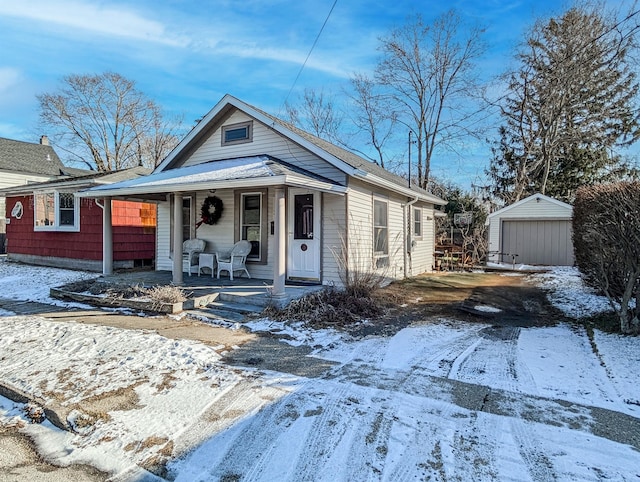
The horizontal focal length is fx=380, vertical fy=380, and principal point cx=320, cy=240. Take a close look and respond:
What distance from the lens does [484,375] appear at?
4066mm

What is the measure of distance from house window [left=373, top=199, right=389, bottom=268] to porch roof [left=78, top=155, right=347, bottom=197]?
203 centimetres

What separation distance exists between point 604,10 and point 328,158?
18403 mm

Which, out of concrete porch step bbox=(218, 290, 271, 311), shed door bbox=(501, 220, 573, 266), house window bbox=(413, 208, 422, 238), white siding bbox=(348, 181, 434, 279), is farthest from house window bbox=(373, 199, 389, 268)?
shed door bbox=(501, 220, 573, 266)

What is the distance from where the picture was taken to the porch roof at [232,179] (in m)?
7.20

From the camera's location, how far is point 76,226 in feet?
42.2

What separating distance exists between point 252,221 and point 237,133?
252 centimetres

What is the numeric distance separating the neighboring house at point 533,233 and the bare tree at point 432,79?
771 cm

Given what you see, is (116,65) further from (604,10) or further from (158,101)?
(604,10)

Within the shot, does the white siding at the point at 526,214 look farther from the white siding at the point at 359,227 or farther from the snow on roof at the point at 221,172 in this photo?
the snow on roof at the point at 221,172

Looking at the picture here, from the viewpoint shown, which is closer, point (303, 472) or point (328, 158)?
point (303, 472)

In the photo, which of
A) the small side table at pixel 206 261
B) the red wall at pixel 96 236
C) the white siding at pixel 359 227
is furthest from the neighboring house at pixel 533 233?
the red wall at pixel 96 236

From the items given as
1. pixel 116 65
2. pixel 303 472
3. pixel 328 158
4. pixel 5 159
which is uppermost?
pixel 116 65

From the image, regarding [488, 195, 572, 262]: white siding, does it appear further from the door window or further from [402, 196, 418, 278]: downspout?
the door window

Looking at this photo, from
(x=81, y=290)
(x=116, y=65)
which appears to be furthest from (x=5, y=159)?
(x=81, y=290)
